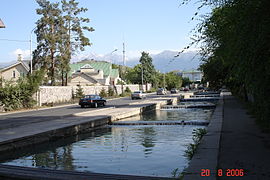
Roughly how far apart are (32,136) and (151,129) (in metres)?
7.66

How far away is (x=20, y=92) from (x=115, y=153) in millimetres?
27917

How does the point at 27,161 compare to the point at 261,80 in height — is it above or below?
below

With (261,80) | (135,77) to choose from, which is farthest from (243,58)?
(135,77)

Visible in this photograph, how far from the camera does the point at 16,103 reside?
38.0 meters

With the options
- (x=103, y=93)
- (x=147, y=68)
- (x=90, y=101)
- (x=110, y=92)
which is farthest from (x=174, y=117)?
(x=147, y=68)

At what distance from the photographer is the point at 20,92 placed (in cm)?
3841

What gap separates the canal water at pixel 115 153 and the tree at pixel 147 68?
97222 millimetres

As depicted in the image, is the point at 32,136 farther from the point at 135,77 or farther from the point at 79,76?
the point at 135,77

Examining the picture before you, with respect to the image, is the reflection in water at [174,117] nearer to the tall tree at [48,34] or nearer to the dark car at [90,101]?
the dark car at [90,101]

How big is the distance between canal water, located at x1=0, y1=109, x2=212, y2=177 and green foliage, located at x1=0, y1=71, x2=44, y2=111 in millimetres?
20696

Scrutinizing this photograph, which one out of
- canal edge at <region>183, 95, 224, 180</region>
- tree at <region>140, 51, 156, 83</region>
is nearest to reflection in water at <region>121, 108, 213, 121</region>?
canal edge at <region>183, 95, 224, 180</region>

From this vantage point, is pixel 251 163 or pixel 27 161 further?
pixel 27 161

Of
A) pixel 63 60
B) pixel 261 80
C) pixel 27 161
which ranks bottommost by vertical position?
pixel 27 161

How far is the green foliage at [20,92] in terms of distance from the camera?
36.6 meters
